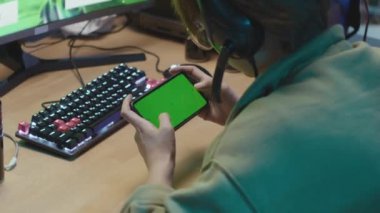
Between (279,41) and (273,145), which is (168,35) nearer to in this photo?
(279,41)

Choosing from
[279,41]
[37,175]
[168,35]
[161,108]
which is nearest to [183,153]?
[161,108]

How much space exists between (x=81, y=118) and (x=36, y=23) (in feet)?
1.11

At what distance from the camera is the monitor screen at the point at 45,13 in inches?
50.9

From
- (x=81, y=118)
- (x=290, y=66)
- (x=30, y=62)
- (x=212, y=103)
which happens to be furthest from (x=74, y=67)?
(x=290, y=66)

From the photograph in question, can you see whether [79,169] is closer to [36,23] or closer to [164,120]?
[164,120]

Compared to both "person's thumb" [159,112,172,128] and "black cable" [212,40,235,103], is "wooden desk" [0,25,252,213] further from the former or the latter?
"black cable" [212,40,235,103]

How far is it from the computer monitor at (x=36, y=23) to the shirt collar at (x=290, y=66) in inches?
27.9

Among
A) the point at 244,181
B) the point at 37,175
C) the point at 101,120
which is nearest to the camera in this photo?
the point at 244,181

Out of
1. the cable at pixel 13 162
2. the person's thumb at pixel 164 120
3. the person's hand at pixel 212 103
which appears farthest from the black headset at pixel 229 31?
the cable at pixel 13 162

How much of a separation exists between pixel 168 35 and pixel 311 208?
976 mm

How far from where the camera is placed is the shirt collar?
0.77 metres

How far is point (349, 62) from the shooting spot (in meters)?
0.76

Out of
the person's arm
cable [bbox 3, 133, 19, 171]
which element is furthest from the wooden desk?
the person's arm

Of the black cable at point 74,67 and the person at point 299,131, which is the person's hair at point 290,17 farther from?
the black cable at point 74,67
